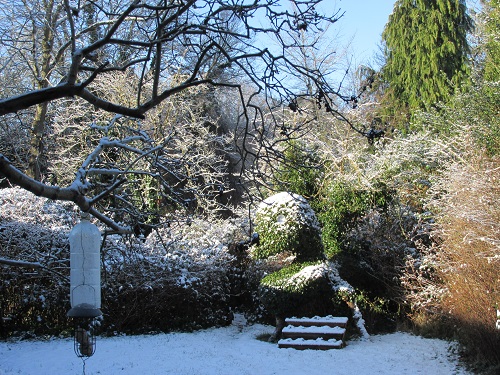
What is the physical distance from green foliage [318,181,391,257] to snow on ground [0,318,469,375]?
2.64 metres

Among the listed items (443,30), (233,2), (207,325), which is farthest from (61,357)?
(443,30)

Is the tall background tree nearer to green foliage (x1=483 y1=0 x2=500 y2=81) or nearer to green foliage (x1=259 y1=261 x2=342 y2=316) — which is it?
green foliage (x1=483 y1=0 x2=500 y2=81)

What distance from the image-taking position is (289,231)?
32.7 feet

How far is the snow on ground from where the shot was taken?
7633mm

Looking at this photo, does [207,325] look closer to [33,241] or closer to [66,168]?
[33,241]

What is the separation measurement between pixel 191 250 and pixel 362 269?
3580 millimetres

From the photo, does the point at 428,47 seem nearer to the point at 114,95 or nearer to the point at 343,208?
the point at 343,208

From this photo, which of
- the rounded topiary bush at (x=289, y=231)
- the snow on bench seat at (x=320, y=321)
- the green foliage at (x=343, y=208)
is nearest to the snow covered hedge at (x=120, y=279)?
the rounded topiary bush at (x=289, y=231)

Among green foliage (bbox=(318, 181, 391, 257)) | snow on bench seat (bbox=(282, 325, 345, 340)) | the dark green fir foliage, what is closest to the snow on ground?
snow on bench seat (bbox=(282, 325, 345, 340))


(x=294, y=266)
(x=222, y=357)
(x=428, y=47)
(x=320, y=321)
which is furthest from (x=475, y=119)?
(x=222, y=357)

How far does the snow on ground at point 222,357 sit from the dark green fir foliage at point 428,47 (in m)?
9.31

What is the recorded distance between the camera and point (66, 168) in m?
14.1

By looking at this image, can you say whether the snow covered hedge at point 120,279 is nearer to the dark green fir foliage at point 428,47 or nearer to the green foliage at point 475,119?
the green foliage at point 475,119

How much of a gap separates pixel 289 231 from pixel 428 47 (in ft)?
32.1
